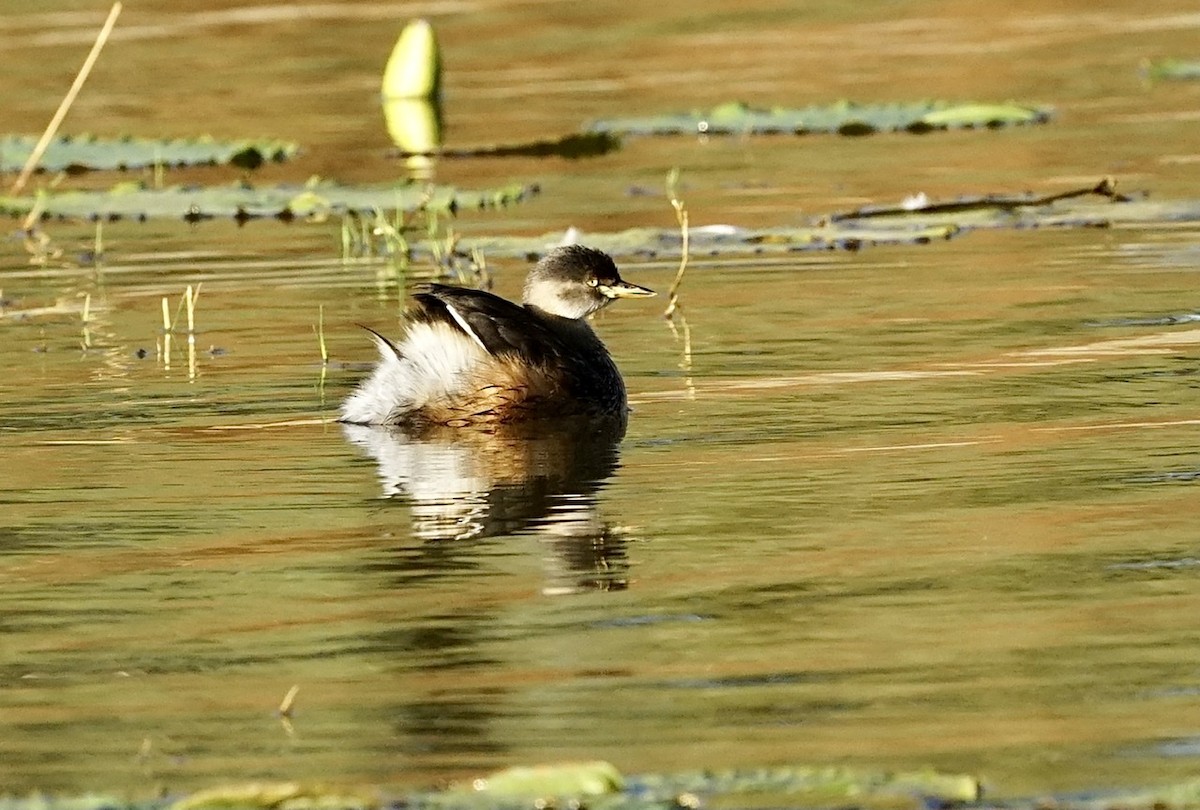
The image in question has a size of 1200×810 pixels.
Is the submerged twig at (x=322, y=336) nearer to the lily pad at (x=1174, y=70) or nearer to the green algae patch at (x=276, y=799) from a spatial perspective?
the green algae patch at (x=276, y=799)

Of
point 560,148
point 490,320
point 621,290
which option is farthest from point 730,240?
point 560,148

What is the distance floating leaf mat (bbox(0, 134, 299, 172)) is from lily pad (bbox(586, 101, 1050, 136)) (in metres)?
2.38

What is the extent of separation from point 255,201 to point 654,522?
29.9 feet

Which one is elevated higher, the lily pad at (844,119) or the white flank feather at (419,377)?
the lily pad at (844,119)

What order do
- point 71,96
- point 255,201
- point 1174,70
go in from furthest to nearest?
point 1174,70
point 255,201
point 71,96

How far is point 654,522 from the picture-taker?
24.0 feet

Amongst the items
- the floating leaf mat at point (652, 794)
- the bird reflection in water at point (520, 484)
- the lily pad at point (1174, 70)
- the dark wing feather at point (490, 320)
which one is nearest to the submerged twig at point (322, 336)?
the dark wing feather at point (490, 320)

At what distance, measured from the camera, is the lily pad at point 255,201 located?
15859 mm

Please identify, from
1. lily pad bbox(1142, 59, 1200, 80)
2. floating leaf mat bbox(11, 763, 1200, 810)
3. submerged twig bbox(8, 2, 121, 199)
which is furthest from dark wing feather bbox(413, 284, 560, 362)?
lily pad bbox(1142, 59, 1200, 80)

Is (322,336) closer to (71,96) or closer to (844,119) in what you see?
(71,96)

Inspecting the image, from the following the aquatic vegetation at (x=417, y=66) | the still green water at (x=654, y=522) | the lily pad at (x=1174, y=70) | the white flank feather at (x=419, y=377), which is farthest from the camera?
the aquatic vegetation at (x=417, y=66)

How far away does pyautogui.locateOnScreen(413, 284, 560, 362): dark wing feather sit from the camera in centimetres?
941

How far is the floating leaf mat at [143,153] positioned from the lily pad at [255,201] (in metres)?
1.22

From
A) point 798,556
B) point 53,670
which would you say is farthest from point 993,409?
point 53,670
